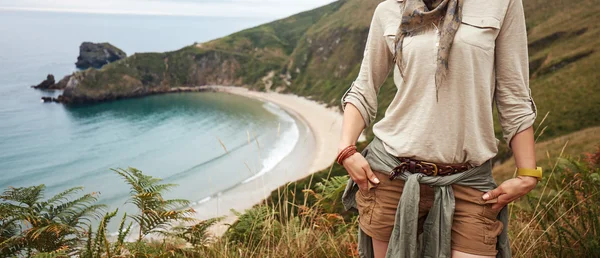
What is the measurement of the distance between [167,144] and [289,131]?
53.1 ft

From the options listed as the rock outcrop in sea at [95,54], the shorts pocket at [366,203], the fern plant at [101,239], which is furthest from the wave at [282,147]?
the rock outcrop in sea at [95,54]

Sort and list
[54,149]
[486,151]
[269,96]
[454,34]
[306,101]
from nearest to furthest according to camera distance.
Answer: [454,34], [486,151], [54,149], [306,101], [269,96]

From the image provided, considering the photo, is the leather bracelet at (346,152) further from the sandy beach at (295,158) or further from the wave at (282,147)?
the wave at (282,147)

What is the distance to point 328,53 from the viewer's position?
270 feet

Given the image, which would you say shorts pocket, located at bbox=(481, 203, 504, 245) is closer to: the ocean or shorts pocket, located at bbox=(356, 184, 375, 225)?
shorts pocket, located at bbox=(356, 184, 375, 225)

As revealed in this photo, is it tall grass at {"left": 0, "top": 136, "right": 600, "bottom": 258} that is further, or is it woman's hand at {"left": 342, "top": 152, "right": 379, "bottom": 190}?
tall grass at {"left": 0, "top": 136, "right": 600, "bottom": 258}

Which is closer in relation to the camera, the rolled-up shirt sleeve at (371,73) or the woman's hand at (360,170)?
the woman's hand at (360,170)

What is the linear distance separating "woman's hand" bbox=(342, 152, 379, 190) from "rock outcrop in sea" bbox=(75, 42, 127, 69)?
12974cm

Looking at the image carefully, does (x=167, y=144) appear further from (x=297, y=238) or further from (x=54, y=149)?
(x=297, y=238)

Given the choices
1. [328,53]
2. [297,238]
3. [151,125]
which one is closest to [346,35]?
[328,53]

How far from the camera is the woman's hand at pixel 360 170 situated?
1.72 meters

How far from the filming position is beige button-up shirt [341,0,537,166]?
4.91 ft

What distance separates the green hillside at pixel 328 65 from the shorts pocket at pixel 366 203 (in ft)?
109

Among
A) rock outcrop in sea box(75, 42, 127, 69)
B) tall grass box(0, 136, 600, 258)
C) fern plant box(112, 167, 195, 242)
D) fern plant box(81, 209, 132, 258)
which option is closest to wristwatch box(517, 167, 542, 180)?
tall grass box(0, 136, 600, 258)
